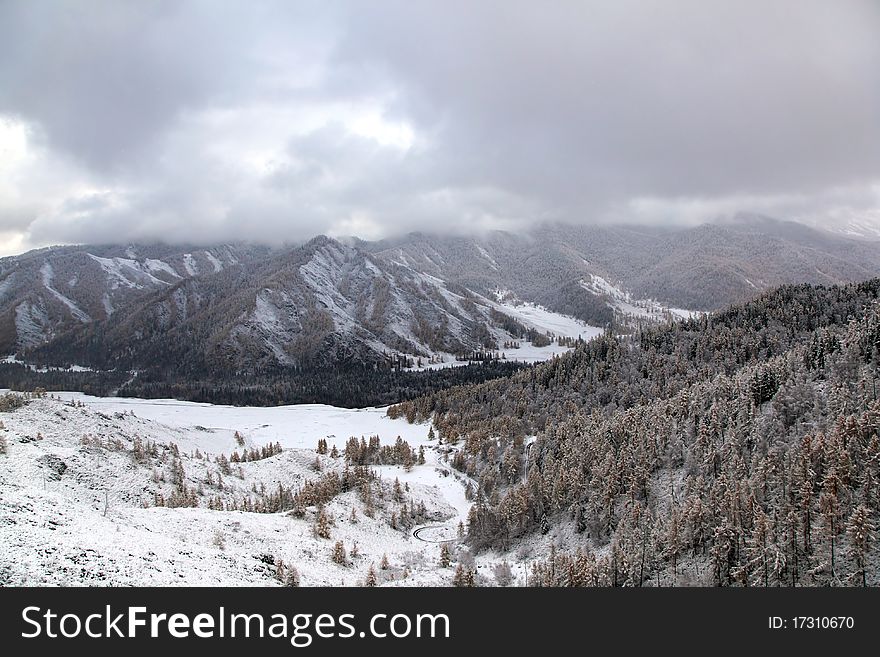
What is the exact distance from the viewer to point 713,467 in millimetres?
58719

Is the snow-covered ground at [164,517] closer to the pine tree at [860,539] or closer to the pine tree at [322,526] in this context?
the pine tree at [322,526]

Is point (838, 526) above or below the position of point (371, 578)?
above

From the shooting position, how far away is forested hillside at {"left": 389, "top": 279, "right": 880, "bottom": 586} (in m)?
39.7

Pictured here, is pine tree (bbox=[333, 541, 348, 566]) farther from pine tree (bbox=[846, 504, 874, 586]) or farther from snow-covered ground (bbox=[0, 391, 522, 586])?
pine tree (bbox=[846, 504, 874, 586])

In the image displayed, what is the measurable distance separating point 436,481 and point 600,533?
166ft

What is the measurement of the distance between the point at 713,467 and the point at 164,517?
209ft

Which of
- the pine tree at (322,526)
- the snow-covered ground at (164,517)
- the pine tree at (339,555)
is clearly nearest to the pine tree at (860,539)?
the snow-covered ground at (164,517)

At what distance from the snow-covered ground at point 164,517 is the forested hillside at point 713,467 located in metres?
11.9

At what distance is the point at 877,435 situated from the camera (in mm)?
44938

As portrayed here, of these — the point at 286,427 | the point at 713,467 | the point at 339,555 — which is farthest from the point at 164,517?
the point at 286,427

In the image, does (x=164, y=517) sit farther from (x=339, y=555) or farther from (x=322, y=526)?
(x=339, y=555)
